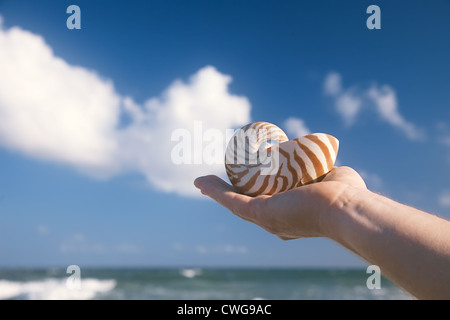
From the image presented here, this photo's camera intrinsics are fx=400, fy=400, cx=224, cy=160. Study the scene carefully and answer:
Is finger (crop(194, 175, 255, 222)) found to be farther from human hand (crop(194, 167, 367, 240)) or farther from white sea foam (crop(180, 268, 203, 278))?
white sea foam (crop(180, 268, 203, 278))

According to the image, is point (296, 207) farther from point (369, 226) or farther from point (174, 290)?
point (174, 290)

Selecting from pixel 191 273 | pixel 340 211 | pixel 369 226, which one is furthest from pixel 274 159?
pixel 191 273

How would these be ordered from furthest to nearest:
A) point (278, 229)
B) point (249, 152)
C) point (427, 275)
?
1. point (249, 152)
2. point (278, 229)
3. point (427, 275)

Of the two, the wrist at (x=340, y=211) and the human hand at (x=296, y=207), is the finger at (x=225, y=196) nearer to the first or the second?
the human hand at (x=296, y=207)

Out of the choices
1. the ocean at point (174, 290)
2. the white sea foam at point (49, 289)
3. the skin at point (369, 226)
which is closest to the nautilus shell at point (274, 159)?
the skin at point (369, 226)
